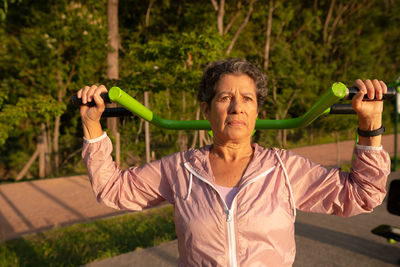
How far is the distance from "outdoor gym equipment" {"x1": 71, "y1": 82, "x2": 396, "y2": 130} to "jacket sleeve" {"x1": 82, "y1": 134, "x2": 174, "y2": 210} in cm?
18

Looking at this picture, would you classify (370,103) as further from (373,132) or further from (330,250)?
(330,250)

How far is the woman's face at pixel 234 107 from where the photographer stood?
1.31m

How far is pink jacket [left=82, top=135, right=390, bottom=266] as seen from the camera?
1205 mm

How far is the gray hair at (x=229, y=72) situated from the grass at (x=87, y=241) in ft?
8.66

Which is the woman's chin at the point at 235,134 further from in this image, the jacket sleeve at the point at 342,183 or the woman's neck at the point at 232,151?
the jacket sleeve at the point at 342,183

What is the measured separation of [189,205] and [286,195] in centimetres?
41

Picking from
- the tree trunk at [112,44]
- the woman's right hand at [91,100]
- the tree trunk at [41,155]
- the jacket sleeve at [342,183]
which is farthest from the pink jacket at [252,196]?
the tree trunk at [41,155]

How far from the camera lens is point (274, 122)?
5.38 ft

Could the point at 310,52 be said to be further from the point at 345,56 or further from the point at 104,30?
the point at 104,30

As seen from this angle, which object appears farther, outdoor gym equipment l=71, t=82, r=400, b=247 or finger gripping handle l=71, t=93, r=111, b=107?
finger gripping handle l=71, t=93, r=111, b=107

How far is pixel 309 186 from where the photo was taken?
1326 millimetres

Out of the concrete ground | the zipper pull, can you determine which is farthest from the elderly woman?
the concrete ground

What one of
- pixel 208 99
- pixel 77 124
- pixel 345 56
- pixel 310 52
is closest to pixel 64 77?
pixel 77 124

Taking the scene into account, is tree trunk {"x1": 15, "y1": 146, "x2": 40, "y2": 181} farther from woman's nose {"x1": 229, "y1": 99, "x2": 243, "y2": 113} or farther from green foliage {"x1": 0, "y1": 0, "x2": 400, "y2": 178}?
woman's nose {"x1": 229, "y1": 99, "x2": 243, "y2": 113}
